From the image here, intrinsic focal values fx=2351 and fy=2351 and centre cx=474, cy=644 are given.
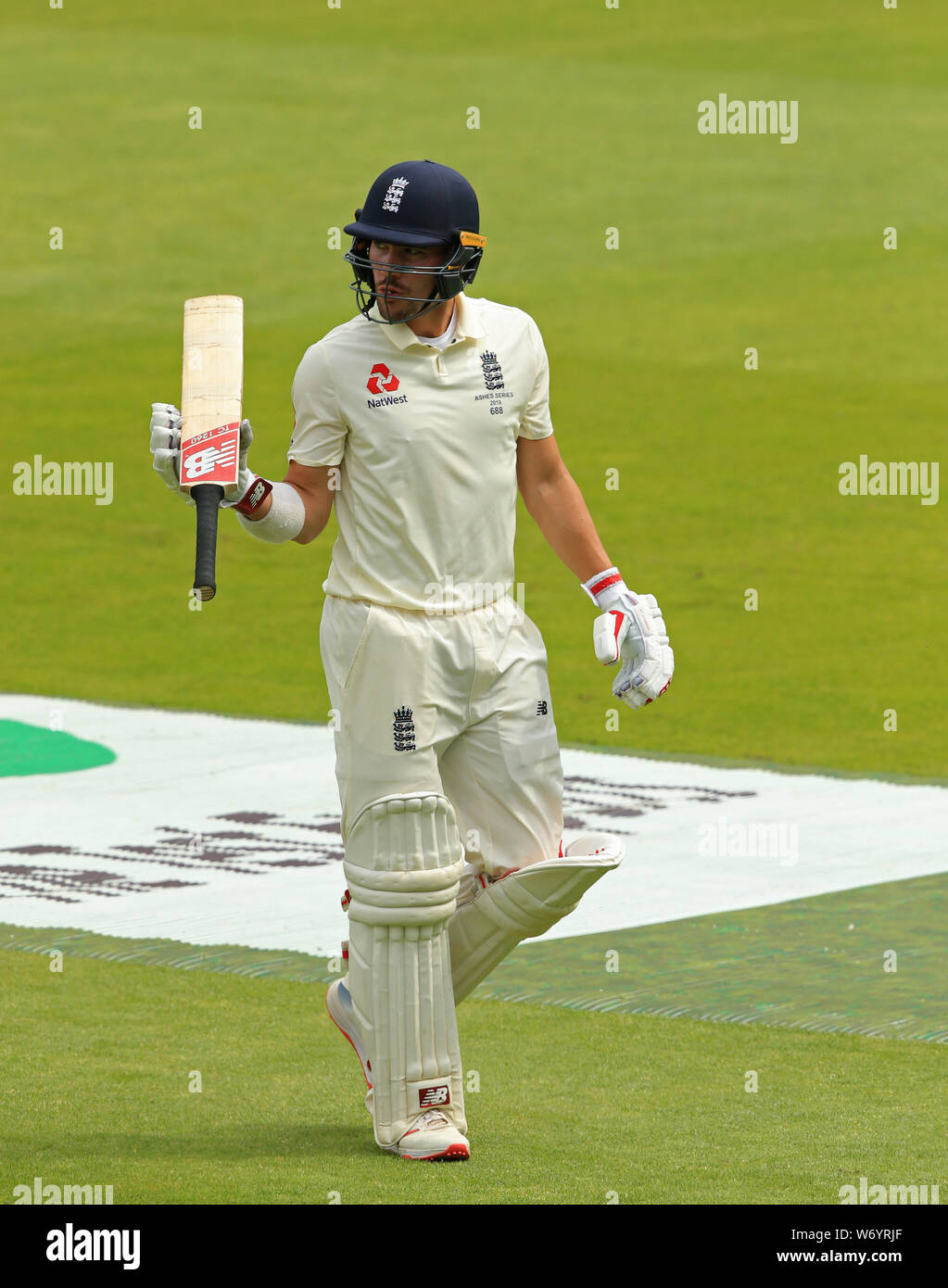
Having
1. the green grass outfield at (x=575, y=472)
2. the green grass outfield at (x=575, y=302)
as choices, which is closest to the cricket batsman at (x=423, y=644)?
the green grass outfield at (x=575, y=472)

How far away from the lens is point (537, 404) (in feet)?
20.7

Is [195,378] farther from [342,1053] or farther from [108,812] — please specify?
[108,812]

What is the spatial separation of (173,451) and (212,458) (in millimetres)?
106

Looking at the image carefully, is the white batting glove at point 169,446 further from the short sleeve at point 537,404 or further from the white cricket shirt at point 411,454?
the short sleeve at point 537,404

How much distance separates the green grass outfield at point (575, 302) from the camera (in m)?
13.9

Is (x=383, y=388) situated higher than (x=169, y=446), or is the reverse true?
(x=383, y=388)

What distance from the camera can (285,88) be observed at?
111 feet

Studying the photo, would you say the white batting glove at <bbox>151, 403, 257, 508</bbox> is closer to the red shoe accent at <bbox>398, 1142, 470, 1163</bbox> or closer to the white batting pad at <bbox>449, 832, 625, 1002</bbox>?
the white batting pad at <bbox>449, 832, 625, 1002</bbox>

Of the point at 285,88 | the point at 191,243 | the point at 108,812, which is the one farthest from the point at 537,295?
the point at 108,812

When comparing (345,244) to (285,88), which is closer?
(345,244)

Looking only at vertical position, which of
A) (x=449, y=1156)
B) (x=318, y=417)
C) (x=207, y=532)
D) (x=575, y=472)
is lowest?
(x=449, y=1156)

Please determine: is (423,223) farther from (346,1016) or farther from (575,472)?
(575,472)

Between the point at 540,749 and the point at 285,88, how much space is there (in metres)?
29.1

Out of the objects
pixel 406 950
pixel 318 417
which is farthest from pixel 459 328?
pixel 406 950
